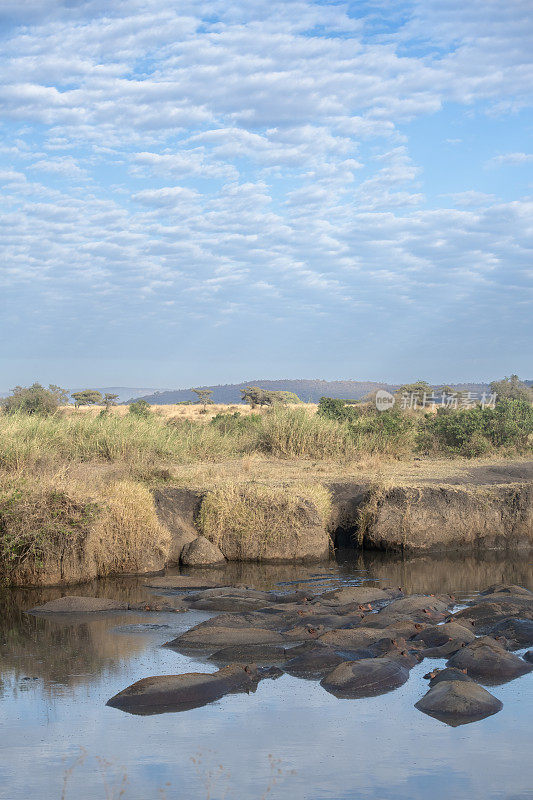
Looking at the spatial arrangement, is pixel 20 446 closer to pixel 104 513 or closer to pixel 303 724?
pixel 104 513

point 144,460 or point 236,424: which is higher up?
point 236,424

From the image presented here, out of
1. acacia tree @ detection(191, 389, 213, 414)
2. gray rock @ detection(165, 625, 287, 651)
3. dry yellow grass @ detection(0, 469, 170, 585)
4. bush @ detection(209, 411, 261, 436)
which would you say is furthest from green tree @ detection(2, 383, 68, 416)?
acacia tree @ detection(191, 389, 213, 414)

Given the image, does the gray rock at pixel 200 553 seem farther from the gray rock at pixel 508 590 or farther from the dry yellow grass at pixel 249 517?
the gray rock at pixel 508 590

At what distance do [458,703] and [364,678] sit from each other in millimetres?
953

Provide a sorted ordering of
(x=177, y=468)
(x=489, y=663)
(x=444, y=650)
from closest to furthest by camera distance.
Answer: (x=489, y=663)
(x=444, y=650)
(x=177, y=468)

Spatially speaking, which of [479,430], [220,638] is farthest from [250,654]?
[479,430]

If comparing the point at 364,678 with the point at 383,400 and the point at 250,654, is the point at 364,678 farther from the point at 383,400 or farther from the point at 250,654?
the point at 383,400

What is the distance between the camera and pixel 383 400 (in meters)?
32.1

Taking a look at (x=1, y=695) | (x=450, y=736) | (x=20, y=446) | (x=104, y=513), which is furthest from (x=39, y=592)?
(x=450, y=736)

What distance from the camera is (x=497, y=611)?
31.1 ft

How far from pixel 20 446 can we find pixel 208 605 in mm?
7174

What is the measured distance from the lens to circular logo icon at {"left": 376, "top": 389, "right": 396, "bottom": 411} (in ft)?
101

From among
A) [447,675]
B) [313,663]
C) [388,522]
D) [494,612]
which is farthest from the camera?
[388,522]

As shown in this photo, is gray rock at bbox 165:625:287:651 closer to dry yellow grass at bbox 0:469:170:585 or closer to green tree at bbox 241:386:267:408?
dry yellow grass at bbox 0:469:170:585
